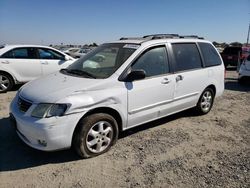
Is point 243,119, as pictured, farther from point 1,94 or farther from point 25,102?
point 1,94

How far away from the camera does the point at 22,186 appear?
9.75 ft

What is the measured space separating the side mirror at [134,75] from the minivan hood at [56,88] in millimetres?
370

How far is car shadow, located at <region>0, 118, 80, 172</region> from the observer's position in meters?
3.44

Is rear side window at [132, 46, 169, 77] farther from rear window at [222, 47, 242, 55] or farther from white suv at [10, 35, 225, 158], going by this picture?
rear window at [222, 47, 242, 55]

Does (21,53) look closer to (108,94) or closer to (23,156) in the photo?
(23,156)

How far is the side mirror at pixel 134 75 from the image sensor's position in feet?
12.3

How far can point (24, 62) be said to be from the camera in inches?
308

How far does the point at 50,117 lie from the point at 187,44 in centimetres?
317

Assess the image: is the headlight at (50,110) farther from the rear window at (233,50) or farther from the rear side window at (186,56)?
the rear window at (233,50)

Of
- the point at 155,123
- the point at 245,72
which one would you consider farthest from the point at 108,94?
the point at 245,72

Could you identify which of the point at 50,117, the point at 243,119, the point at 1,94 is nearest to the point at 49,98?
the point at 50,117

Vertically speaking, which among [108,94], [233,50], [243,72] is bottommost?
[243,72]

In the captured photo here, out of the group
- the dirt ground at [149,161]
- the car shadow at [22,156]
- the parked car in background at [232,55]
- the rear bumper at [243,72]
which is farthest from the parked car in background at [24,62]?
the parked car in background at [232,55]

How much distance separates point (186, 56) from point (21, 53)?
5460 millimetres
